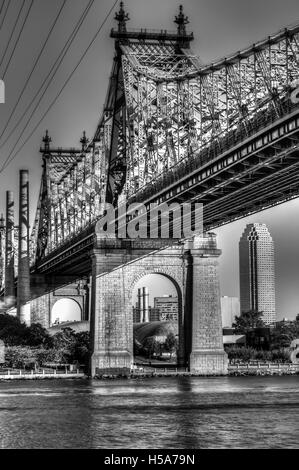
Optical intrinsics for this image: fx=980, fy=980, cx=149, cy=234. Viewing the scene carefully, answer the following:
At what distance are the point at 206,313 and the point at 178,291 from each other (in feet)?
10.7

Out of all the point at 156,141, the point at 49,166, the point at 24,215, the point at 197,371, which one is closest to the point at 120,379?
the point at 197,371

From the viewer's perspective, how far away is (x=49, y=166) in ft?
377

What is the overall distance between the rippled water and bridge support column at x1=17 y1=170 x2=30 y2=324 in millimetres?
37344

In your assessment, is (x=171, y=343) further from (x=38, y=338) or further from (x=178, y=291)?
(x=178, y=291)

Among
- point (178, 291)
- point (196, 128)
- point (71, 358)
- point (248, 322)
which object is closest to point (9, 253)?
point (248, 322)

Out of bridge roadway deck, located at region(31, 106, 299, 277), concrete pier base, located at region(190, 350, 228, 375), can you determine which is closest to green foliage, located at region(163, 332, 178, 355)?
concrete pier base, located at region(190, 350, 228, 375)

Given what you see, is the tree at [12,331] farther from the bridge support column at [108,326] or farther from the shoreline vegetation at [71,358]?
the bridge support column at [108,326]

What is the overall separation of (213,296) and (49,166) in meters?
48.4

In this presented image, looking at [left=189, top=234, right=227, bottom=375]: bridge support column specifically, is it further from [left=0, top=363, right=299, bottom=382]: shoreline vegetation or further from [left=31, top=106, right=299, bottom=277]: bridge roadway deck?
[left=31, top=106, right=299, bottom=277]: bridge roadway deck

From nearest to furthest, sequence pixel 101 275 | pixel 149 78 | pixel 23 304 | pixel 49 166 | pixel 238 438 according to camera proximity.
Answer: pixel 238 438
pixel 149 78
pixel 101 275
pixel 23 304
pixel 49 166
